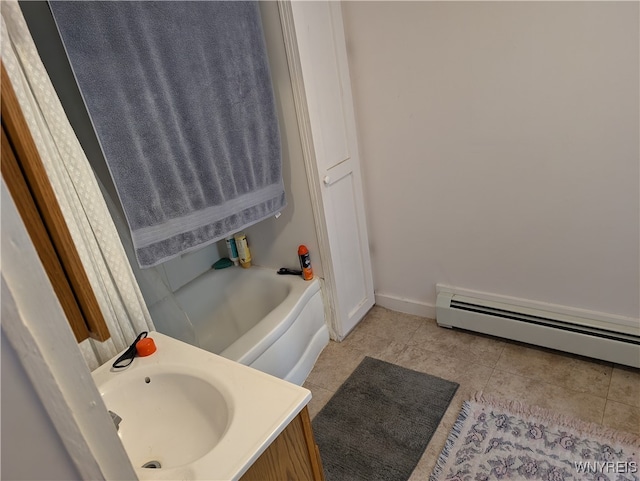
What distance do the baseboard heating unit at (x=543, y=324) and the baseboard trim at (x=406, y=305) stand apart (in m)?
0.11

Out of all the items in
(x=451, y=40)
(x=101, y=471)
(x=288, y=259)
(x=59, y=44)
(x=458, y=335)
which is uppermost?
(x=59, y=44)

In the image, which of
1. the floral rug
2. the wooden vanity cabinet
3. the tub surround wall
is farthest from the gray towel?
the floral rug

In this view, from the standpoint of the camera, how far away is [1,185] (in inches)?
14.4

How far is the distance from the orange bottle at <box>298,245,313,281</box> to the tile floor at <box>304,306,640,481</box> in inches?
16.0

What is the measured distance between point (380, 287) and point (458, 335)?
498mm

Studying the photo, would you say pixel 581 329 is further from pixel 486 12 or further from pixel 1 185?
pixel 1 185

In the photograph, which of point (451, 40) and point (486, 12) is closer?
point (486, 12)

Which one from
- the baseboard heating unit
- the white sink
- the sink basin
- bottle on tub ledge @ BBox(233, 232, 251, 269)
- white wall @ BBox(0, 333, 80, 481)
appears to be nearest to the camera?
white wall @ BBox(0, 333, 80, 481)

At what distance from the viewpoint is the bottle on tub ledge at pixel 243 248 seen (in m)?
2.15

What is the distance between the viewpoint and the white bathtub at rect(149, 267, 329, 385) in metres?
1.71

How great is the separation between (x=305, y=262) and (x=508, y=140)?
1.01 m

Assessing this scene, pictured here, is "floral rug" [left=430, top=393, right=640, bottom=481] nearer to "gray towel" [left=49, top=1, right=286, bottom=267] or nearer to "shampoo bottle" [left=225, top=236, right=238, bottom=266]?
"gray towel" [left=49, top=1, right=286, bottom=267]

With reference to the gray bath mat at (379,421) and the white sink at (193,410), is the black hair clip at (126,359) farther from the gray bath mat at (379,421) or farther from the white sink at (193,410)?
the gray bath mat at (379,421)

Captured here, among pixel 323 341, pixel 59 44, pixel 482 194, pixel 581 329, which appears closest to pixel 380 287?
pixel 323 341
